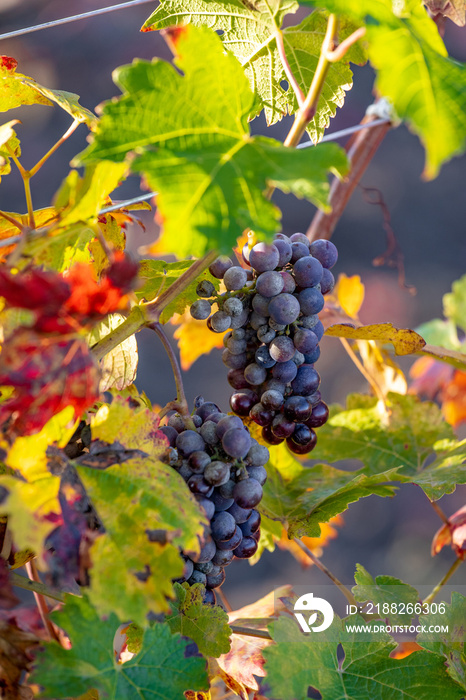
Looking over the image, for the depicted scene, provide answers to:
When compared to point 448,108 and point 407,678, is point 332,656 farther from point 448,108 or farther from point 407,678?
point 448,108

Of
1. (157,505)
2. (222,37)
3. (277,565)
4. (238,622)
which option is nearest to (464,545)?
(238,622)

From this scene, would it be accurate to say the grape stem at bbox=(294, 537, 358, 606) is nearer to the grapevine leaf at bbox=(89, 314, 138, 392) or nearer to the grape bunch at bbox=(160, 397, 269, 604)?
the grape bunch at bbox=(160, 397, 269, 604)

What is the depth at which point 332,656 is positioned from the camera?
0.47m

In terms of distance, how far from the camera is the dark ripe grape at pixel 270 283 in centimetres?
43

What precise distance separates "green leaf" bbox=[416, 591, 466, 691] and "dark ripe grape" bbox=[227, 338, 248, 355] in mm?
264

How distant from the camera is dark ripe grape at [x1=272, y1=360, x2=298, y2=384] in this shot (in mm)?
462

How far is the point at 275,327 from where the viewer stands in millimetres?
449

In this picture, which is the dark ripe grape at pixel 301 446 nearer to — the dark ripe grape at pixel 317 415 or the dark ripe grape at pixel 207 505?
the dark ripe grape at pixel 317 415

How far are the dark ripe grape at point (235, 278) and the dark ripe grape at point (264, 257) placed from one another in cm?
1

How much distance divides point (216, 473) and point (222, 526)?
0.04 m

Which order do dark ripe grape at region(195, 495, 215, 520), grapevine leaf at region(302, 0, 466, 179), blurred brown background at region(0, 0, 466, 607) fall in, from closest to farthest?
grapevine leaf at region(302, 0, 466, 179) < dark ripe grape at region(195, 495, 215, 520) < blurred brown background at region(0, 0, 466, 607)

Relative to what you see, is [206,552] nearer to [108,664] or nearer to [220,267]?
[108,664]

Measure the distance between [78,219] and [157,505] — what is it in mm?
181

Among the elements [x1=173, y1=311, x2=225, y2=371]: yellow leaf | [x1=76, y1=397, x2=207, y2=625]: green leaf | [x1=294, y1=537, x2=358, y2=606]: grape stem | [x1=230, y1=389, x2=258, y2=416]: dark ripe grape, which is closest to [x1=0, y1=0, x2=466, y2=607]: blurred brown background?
[x1=173, y1=311, x2=225, y2=371]: yellow leaf
